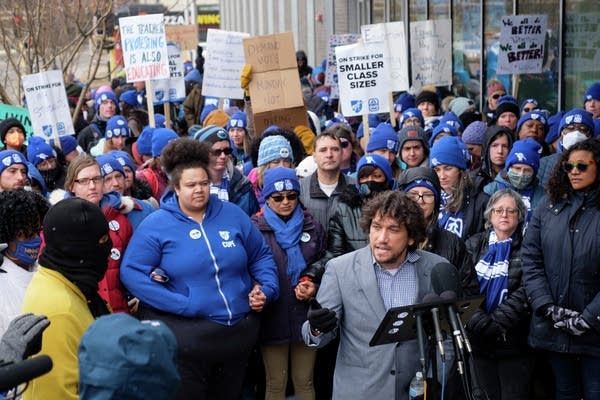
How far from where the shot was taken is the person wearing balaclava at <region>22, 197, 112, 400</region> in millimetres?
4023

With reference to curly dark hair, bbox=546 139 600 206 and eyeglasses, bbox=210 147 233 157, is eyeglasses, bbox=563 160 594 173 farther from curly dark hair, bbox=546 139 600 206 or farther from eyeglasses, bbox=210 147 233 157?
eyeglasses, bbox=210 147 233 157

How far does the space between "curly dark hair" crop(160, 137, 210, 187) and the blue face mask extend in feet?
3.35

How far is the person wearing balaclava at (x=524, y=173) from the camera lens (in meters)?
7.72

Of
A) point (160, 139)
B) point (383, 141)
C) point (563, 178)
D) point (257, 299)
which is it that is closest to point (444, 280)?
point (257, 299)

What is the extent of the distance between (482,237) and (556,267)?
52 cm

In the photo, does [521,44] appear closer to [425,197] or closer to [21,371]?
[425,197]

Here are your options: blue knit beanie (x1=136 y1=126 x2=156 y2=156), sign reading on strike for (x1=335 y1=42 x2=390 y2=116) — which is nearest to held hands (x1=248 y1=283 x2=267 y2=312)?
blue knit beanie (x1=136 y1=126 x2=156 y2=156)

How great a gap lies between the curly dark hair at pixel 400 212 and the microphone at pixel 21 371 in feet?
8.65

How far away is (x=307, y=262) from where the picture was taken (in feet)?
21.9

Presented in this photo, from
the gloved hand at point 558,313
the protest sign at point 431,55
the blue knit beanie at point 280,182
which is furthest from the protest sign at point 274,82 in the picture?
the gloved hand at point 558,313

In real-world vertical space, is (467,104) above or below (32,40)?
below

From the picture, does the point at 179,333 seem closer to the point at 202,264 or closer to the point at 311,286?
the point at 202,264

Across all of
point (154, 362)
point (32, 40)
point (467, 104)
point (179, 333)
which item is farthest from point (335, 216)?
point (32, 40)

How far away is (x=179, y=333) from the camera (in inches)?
228
